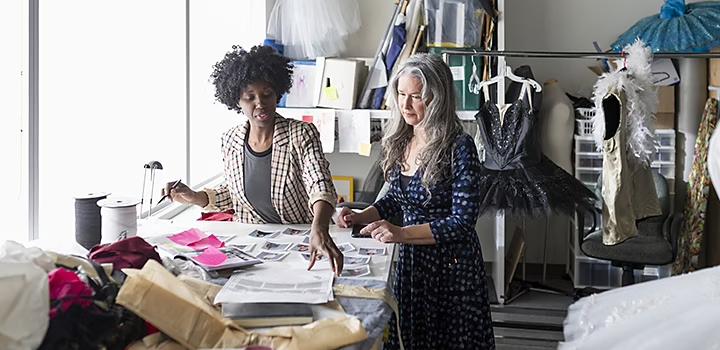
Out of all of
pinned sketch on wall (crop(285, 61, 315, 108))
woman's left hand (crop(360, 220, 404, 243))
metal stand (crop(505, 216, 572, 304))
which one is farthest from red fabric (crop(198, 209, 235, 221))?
metal stand (crop(505, 216, 572, 304))

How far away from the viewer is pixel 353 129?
4.39 meters

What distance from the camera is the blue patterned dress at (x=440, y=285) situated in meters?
2.42

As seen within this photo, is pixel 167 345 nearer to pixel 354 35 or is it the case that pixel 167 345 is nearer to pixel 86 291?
pixel 86 291

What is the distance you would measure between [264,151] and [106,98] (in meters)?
0.65

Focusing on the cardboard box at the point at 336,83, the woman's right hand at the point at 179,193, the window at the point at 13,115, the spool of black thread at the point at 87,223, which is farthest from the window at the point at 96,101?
the cardboard box at the point at 336,83

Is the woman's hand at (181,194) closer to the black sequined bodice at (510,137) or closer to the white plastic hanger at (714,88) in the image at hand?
the black sequined bodice at (510,137)

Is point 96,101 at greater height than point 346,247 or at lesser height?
greater

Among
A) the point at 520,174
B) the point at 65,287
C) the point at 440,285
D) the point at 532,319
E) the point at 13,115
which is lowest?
the point at 532,319

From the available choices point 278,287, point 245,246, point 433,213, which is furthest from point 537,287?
point 278,287

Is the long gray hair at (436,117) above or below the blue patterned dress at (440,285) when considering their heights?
above

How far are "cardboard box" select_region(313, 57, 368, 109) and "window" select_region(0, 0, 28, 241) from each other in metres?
2.35

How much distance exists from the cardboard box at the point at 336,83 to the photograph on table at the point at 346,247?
6.99 feet

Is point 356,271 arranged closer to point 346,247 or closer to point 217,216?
point 346,247

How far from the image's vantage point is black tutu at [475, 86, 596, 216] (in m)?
3.87
